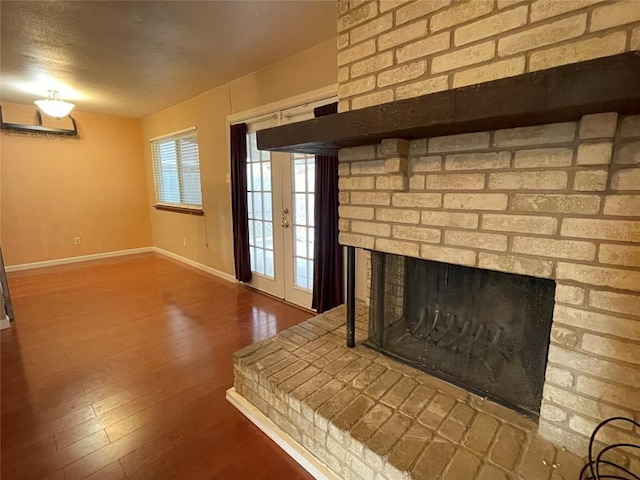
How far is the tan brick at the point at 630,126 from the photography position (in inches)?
36.9

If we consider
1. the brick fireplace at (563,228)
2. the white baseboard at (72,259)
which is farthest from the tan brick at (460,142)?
the white baseboard at (72,259)

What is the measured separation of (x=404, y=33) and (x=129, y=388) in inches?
100

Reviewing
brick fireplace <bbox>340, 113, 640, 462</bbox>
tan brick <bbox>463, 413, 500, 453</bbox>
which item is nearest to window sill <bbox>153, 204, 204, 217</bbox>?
brick fireplace <bbox>340, 113, 640, 462</bbox>

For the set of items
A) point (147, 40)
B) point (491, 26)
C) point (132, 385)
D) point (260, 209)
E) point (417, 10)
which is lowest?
point (132, 385)

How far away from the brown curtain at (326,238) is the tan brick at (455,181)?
1.41 meters

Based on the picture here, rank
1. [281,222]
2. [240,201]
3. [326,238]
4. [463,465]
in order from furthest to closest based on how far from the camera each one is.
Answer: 1. [240,201]
2. [281,222]
3. [326,238]
4. [463,465]

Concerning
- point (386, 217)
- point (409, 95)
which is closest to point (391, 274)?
point (386, 217)

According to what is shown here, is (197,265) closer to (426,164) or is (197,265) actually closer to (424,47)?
(426,164)

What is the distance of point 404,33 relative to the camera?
137 centimetres

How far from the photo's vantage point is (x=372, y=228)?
1.66 m

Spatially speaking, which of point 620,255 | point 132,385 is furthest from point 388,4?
point 132,385

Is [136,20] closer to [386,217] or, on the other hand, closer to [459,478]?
[386,217]

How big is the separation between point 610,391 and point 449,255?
0.67m

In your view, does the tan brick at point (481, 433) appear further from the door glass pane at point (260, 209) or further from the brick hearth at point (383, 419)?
the door glass pane at point (260, 209)
